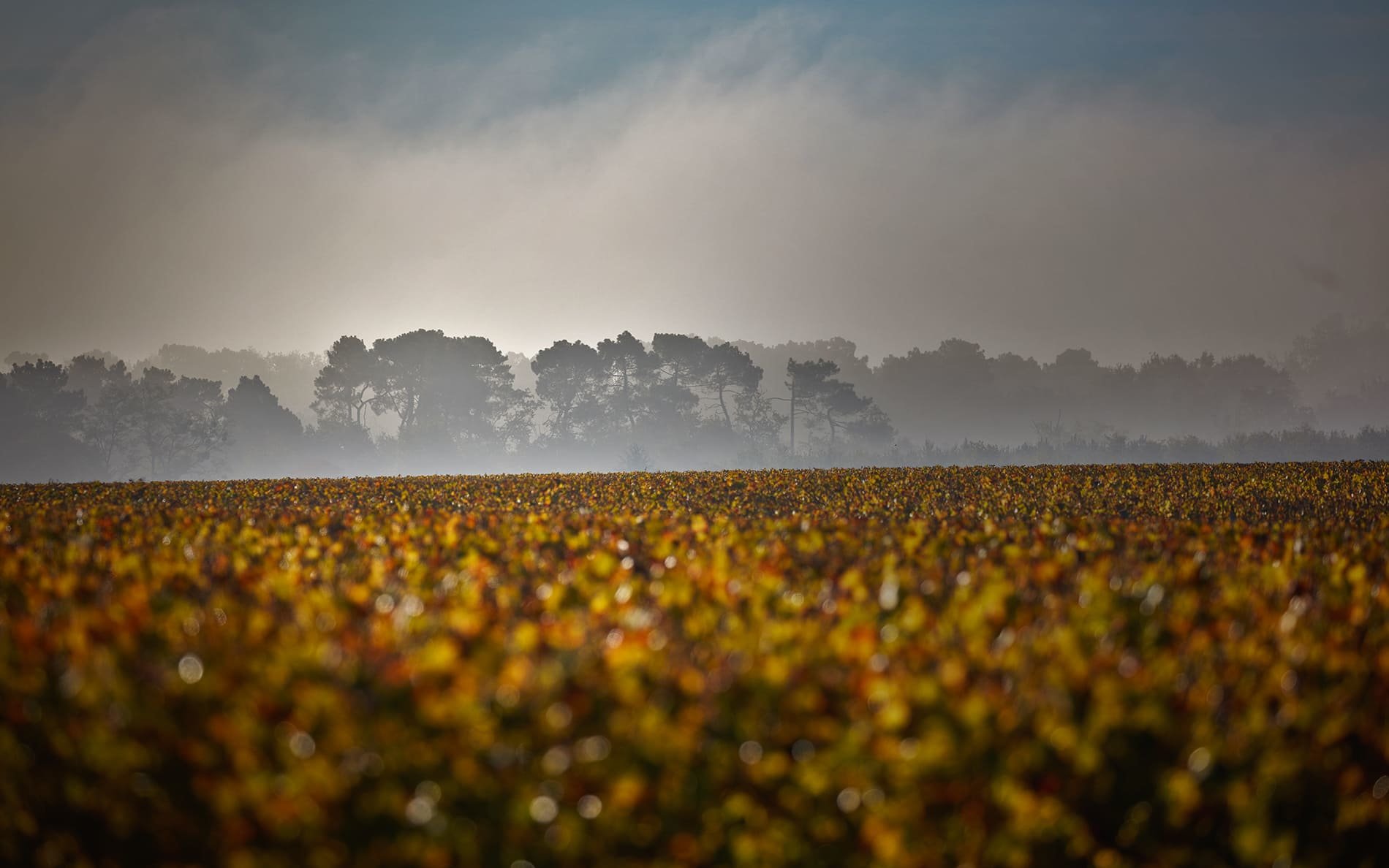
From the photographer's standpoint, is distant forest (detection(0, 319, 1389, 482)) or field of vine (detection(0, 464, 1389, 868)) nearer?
field of vine (detection(0, 464, 1389, 868))

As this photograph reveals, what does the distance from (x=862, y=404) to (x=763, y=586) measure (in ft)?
216

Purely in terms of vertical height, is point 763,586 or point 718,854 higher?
point 763,586

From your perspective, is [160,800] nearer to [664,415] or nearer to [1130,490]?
[1130,490]

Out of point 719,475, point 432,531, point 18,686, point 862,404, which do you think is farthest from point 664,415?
point 18,686

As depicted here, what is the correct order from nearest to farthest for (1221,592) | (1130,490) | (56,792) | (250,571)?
1. (56,792)
2. (1221,592)
3. (250,571)
4. (1130,490)

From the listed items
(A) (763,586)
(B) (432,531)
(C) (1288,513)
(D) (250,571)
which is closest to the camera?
(A) (763,586)

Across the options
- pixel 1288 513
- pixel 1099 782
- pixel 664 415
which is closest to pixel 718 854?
pixel 1099 782

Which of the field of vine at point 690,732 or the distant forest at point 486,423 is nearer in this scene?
the field of vine at point 690,732

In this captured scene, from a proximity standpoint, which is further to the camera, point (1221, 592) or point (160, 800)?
point (1221, 592)

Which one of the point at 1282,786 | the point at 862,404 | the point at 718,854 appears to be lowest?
the point at 718,854

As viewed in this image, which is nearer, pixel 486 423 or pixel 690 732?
pixel 690 732

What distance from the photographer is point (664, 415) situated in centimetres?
6762

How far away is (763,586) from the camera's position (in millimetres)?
4250

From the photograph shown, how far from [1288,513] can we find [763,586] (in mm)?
14697
